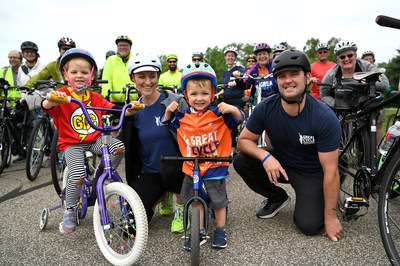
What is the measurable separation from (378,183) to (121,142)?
2426mm

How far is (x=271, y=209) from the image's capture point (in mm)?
3180

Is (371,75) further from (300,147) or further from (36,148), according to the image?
(36,148)

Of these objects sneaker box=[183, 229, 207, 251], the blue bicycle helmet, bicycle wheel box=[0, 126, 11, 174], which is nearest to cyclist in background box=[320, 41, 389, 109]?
the blue bicycle helmet

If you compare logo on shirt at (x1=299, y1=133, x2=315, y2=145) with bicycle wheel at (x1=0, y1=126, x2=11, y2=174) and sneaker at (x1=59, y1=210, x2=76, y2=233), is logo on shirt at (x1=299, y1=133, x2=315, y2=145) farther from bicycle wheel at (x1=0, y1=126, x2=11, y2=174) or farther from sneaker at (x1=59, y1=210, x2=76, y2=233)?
bicycle wheel at (x1=0, y1=126, x2=11, y2=174)

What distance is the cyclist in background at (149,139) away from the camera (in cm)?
293

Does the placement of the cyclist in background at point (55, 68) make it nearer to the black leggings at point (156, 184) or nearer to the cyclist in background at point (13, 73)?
the cyclist in background at point (13, 73)

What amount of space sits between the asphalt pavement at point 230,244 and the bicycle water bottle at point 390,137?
80 centimetres

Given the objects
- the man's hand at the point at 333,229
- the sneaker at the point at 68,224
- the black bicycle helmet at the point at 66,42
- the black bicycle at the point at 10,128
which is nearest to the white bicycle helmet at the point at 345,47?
the man's hand at the point at 333,229

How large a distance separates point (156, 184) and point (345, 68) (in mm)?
2989

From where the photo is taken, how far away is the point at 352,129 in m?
3.32

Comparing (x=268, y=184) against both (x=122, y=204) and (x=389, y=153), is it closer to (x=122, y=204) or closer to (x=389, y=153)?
(x=389, y=153)

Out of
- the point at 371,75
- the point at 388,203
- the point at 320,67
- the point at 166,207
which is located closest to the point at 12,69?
the point at 166,207

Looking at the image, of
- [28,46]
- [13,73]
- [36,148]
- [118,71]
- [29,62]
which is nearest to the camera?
[36,148]

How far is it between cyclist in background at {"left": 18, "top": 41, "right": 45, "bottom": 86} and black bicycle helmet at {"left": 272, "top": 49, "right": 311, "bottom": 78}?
532 centimetres
